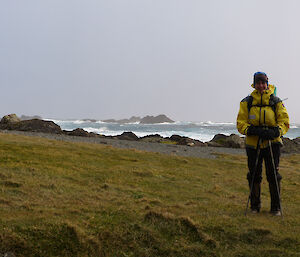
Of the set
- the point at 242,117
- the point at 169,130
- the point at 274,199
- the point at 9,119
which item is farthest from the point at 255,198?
the point at 169,130

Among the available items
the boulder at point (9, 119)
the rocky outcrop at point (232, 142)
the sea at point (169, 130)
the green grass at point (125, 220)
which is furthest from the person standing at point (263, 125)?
the sea at point (169, 130)

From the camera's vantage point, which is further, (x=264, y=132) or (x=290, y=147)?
(x=290, y=147)

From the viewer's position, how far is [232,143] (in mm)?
40469

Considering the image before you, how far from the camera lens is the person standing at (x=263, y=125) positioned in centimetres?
720

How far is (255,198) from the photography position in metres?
7.90

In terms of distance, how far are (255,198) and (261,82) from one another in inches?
118

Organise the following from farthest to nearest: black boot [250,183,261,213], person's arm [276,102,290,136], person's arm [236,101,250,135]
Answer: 1. black boot [250,183,261,213]
2. person's arm [236,101,250,135]
3. person's arm [276,102,290,136]

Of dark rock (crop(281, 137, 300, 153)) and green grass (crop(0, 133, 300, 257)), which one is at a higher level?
dark rock (crop(281, 137, 300, 153))

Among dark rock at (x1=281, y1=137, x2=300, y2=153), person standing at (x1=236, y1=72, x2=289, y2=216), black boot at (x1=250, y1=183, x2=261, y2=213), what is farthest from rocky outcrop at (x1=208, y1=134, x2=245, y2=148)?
person standing at (x1=236, y1=72, x2=289, y2=216)

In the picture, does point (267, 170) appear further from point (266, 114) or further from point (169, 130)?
point (169, 130)

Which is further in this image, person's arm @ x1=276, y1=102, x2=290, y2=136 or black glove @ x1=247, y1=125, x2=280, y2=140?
person's arm @ x1=276, y1=102, x2=290, y2=136

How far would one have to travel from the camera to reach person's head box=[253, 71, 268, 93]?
7.28 meters

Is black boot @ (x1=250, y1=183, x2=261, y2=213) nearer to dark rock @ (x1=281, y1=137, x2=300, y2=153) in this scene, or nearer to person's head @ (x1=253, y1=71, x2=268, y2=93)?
person's head @ (x1=253, y1=71, x2=268, y2=93)

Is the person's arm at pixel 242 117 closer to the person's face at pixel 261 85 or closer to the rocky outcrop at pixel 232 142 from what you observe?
the person's face at pixel 261 85
